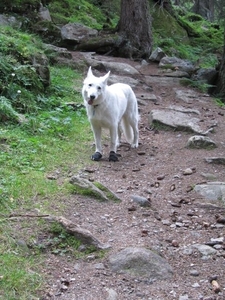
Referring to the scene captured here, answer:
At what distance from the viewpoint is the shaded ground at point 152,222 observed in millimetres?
3726

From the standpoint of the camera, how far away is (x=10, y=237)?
13.5ft

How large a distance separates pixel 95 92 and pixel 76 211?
7.80 ft

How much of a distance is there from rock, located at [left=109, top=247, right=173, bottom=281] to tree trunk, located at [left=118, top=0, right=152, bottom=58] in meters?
11.9

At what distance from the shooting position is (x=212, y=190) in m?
5.96

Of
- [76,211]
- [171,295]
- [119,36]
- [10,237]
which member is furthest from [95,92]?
[119,36]

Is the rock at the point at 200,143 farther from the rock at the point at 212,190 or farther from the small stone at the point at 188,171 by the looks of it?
the rock at the point at 212,190

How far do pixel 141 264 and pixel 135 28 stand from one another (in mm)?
12319

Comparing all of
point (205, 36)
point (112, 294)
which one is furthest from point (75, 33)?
point (112, 294)

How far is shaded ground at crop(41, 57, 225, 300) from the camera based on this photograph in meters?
A: 3.73

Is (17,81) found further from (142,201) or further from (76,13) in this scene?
(76,13)

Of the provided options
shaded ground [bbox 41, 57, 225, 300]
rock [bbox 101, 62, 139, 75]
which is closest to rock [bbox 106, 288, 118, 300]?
shaded ground [bbox 41, 57, 225, 300]

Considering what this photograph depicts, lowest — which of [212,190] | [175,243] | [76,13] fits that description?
[212,190]

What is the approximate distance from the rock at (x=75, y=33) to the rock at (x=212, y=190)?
32.4 feet

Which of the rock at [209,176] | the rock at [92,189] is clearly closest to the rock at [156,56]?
the rock at [209,176]
